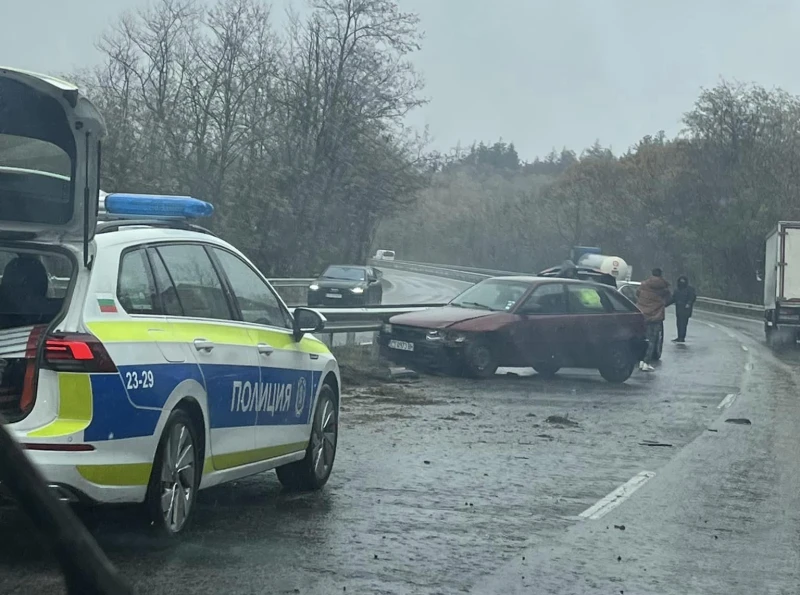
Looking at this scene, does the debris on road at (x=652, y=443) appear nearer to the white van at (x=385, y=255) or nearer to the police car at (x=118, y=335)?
the police car at (x=118, y=335)

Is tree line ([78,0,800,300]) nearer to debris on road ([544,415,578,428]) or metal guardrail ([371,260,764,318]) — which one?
metal guardrail ([371,260,764,318])

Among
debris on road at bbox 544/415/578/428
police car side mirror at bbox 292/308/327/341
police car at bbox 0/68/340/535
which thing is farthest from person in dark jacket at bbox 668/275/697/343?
police car at bbox 0/68/340/535

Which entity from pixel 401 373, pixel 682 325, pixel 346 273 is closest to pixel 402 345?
pixel 401 373

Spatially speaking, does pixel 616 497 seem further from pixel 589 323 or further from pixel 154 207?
pixel 589 323

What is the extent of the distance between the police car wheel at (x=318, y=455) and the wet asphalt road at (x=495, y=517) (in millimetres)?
122

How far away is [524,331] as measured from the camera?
59.3ft

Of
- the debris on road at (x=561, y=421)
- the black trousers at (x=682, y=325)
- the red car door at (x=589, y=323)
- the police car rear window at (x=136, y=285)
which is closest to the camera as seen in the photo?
the police car rear window at (x=136, y=285)

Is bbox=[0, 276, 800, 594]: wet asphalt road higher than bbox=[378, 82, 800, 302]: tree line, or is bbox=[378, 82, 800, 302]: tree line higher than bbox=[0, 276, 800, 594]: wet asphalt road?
bbox=[378, 82, 800, 302]: tree line

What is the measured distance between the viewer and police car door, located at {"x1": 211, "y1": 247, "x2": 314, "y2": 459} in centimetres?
737

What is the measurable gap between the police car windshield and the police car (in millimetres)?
30651

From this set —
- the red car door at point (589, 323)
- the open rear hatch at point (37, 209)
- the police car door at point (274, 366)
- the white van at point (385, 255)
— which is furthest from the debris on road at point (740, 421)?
the white van at point (385, 255)

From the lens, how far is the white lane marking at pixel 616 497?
805 centimetres

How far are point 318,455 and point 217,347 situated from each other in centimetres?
187

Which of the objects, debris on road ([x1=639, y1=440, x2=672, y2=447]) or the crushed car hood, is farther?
the crushed car hood
